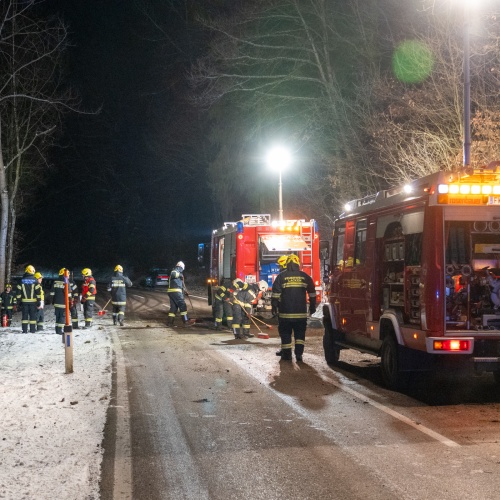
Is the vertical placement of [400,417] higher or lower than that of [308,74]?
lower

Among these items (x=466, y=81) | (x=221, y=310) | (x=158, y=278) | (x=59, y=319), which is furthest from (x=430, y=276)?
(x=158, y=278)

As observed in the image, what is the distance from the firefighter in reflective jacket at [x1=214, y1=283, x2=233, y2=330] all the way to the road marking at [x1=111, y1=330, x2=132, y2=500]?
296 inches

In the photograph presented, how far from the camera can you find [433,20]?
72.0 ft

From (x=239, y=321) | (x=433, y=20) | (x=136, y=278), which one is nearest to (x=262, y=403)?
(x=239, y=321)

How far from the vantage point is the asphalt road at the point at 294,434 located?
5.70 meters

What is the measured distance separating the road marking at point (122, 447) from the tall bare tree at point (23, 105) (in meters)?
20.9

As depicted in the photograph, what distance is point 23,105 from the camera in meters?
34.9

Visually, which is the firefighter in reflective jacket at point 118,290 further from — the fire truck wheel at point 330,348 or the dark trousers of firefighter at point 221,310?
the fire truck wheel at point 330,348

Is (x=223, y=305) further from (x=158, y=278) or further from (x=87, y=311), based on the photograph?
(x=158, y=278)

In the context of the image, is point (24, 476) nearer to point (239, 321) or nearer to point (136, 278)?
point (239, 321)

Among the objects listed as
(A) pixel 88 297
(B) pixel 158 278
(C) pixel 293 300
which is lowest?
(A) pixel 88 297

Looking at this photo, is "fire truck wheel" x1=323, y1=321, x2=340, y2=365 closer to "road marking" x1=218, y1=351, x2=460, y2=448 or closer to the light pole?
"road marking" x1=218, y1=351, x2=460, y2=448

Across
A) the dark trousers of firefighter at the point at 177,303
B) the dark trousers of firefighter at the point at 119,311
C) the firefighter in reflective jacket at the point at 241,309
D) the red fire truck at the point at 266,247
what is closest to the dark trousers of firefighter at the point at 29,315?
the dark trousers of firefighter at the point at 119,311

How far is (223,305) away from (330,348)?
23.9 feet
